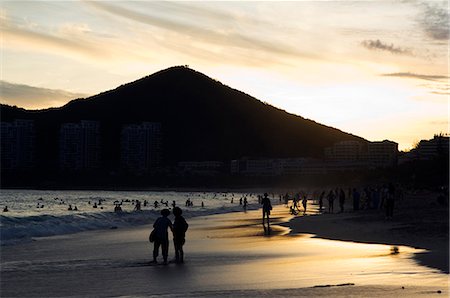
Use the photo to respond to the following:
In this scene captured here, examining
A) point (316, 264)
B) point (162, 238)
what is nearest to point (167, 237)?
point (162, 238)

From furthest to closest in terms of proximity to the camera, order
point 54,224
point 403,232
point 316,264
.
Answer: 1. point 54,224
2. point 403,232
3. point 316,264

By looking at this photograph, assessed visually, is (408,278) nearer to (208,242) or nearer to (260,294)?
(260,294)

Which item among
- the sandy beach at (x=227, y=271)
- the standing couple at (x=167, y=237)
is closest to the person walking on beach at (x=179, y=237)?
the standing couple at (x=167, y=237)

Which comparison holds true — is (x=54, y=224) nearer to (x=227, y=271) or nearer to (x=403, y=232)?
(x=403, y=232)

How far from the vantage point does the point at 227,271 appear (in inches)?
592

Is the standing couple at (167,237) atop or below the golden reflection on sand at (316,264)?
atop

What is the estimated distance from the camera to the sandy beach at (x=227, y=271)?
468 inches

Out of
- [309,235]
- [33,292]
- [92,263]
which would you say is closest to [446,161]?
[309,235]

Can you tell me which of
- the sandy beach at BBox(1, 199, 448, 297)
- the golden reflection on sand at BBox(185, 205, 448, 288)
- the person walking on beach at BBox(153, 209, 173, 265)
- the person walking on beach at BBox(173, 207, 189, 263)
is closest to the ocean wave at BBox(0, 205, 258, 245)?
the sandy beach at BBox(1, 199, 448, 297)

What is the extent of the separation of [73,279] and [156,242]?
349cm

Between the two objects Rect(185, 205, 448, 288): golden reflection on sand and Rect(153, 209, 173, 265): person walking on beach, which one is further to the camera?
Rect(153, 209, 173, 265): person walking on beach

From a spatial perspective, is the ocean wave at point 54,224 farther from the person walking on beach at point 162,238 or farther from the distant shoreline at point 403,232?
the distant shoreline at point 403,232

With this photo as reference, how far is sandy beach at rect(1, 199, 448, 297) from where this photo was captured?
39.0 ft

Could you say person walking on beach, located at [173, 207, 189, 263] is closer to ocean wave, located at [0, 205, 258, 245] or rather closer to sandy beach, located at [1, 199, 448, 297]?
sandy beach, located at [1, 199, 448, 297]
